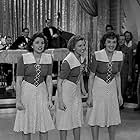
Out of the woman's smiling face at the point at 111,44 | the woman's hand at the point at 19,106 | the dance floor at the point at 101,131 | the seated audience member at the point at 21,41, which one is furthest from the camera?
the seated audience member at the point at 21,41

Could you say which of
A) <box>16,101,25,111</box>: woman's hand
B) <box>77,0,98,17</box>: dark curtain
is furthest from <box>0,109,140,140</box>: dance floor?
<box>77,0,98,17</box>: dark curtain

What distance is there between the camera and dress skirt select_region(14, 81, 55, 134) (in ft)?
12.3

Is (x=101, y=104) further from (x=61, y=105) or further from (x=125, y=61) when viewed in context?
(x=125, y=61)

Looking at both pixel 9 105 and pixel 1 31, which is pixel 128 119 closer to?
pixel 9 105

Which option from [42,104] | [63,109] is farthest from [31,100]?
[63,109]

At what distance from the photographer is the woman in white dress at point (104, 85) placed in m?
3.99

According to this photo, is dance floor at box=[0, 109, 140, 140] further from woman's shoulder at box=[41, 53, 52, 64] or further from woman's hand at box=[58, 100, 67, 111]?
woman's shoulder at box=[41, 53, 52, 64]

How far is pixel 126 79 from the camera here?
24.1 ft

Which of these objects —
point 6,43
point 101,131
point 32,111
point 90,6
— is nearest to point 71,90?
point 32,111

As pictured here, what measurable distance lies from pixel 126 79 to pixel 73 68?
11.9 feet

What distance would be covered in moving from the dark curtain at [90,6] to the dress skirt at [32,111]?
7.47m

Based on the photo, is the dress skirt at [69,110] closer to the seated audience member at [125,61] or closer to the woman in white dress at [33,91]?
the woman in white dress at [33,91]

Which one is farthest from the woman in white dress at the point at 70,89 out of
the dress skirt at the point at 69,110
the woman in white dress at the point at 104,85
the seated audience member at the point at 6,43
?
the seated audience member at the point at 6,43

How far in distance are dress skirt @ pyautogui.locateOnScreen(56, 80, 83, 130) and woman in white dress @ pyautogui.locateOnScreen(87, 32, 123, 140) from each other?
0.51 ft
